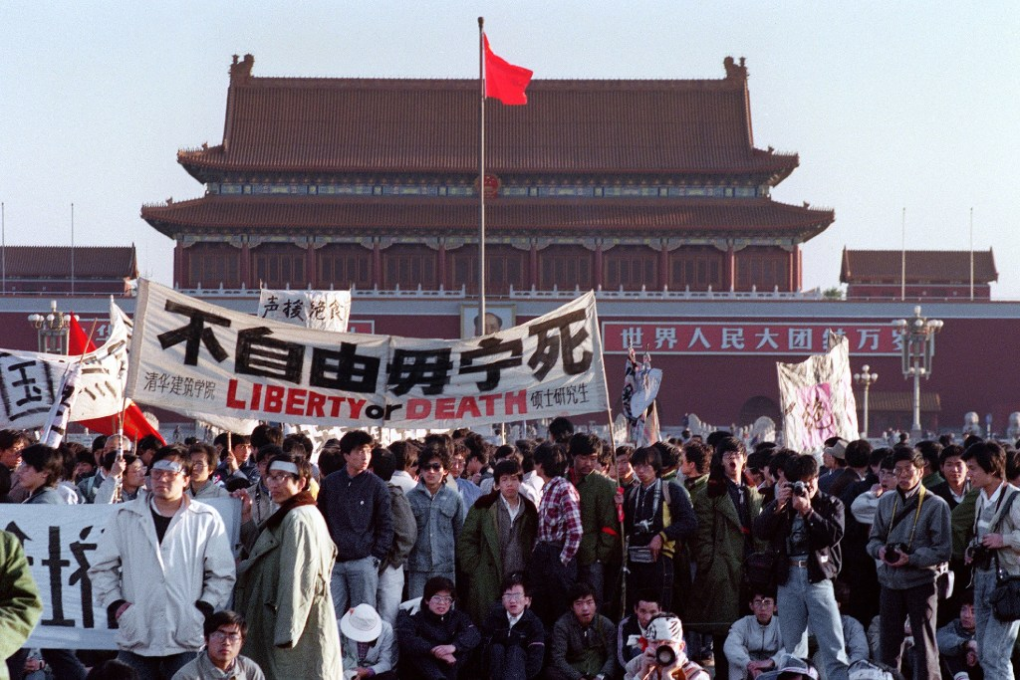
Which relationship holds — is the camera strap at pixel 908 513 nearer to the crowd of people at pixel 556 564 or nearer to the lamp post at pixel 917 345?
the crowd of people at pixel 556 564

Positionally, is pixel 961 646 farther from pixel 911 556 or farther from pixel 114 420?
pixel 114 420

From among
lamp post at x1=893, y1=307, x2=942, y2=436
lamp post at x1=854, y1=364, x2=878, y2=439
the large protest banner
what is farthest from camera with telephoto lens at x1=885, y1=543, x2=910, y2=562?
lamp post at x1=854, y1=364, x2=878, y2=439

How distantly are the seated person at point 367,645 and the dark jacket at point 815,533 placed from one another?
178cm

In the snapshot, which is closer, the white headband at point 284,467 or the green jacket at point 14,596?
the green jacket at point 14,596

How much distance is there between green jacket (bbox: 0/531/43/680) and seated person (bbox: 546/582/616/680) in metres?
3.24

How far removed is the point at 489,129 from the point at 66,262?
10601 millimetres

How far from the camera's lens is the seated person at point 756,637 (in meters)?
6.93

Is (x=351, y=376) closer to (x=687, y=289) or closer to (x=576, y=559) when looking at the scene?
(x=576, y=559)

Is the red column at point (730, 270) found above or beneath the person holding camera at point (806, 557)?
above

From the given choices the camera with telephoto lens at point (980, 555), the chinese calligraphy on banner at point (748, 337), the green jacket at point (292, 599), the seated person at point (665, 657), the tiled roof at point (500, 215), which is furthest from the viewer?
the tiled roof at point (500, 215)

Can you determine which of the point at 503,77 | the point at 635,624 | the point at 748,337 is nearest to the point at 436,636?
the point at 635,624

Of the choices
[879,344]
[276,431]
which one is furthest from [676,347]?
[276,431]

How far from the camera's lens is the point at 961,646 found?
716 cm

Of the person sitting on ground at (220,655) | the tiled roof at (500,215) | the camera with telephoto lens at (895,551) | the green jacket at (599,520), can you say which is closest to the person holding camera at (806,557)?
the camera with telephoto lens at (895,551)
